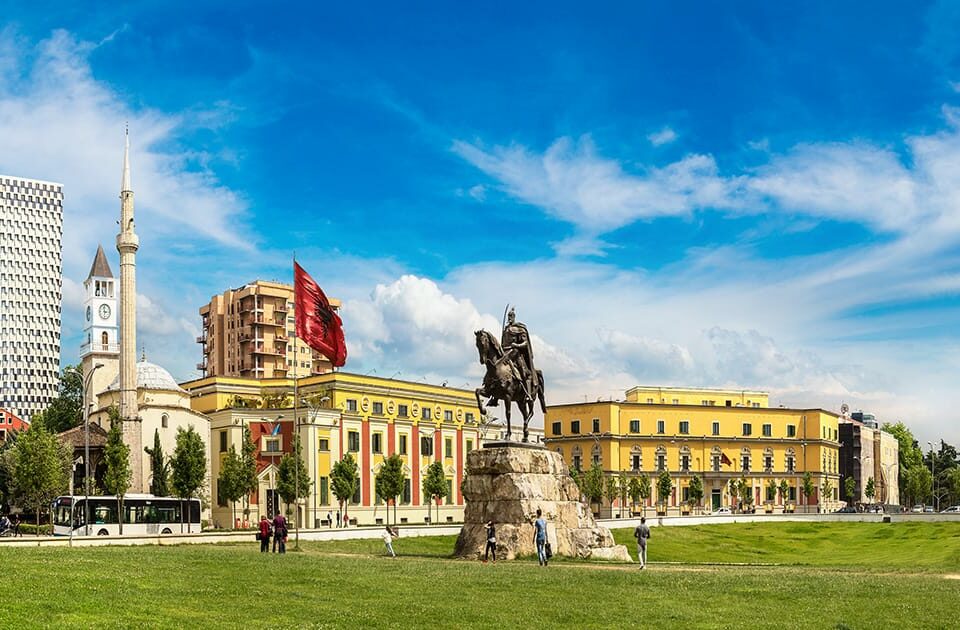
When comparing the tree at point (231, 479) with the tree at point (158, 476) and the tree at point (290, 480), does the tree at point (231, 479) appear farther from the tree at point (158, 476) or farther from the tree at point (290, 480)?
the tree at point (158, 476)

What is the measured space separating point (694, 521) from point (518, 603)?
227ft

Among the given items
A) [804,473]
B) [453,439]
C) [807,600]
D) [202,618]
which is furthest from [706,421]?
[202,618]

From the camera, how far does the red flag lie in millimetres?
58194

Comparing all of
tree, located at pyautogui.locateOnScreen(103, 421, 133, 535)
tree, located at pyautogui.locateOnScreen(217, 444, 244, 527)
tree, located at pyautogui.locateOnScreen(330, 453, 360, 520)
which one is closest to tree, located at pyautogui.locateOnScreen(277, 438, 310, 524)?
tree, located at pyautogui.locateOnScreen(330, 453, 360, 520)

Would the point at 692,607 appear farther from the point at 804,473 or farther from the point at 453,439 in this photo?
the point at 804,473

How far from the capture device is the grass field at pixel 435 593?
2309 centimetres

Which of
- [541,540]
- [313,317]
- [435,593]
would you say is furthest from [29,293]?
[435,593]

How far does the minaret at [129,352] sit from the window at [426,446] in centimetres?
2854

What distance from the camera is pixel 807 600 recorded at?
27.9 metres

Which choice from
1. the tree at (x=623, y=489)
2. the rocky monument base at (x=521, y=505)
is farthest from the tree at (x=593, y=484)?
the rocky monument base at (x=521, y=505)

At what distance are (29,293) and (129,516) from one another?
139260 mm

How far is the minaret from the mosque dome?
5.70m

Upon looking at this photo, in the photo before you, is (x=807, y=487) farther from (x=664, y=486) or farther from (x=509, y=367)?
(x=509, y=367)

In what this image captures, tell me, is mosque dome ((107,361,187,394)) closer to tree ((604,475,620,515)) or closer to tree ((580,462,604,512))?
tree ((580,462,604,512))
